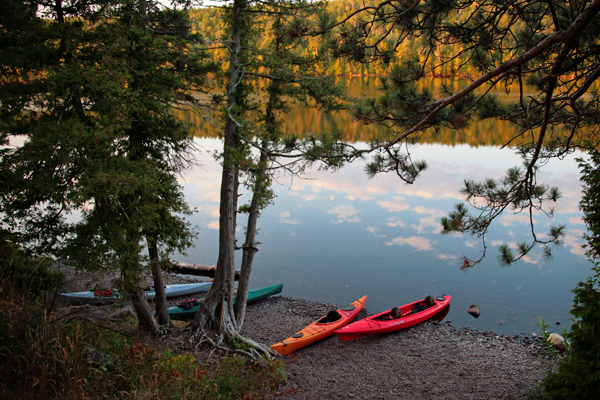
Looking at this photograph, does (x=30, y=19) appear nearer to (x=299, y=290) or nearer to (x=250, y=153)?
(x=250, y=153)

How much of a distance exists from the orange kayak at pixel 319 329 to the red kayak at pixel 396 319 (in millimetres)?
321

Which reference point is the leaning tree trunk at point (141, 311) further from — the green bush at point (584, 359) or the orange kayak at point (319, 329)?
the green bush at point (584, 359)

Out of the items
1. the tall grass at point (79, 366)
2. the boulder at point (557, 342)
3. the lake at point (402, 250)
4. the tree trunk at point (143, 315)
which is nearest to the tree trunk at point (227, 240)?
the tree trunk at point (143, 315)

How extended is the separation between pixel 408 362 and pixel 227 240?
Answer: 4321 millimetres

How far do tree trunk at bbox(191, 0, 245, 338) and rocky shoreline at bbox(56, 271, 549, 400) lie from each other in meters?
1.06

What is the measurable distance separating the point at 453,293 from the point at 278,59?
7958 mm

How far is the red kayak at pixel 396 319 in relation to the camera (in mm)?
8250

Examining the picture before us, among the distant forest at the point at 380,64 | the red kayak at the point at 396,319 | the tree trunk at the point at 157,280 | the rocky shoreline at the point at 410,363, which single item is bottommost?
the rocky shoreline at the point at 410,363

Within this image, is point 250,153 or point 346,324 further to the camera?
point 346,324

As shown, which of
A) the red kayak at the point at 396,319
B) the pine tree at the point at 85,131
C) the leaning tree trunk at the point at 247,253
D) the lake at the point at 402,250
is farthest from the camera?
Answer: the lake at the point at 402,250

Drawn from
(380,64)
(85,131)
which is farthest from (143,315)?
(380,64)

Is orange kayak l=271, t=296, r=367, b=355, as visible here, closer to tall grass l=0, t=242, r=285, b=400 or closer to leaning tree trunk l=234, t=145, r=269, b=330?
leaning tree trunk l=234, t=145, r=269, b=330

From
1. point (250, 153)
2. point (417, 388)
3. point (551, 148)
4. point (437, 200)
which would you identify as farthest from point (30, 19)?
point (437, 200)

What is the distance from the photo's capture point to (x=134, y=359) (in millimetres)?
3564
